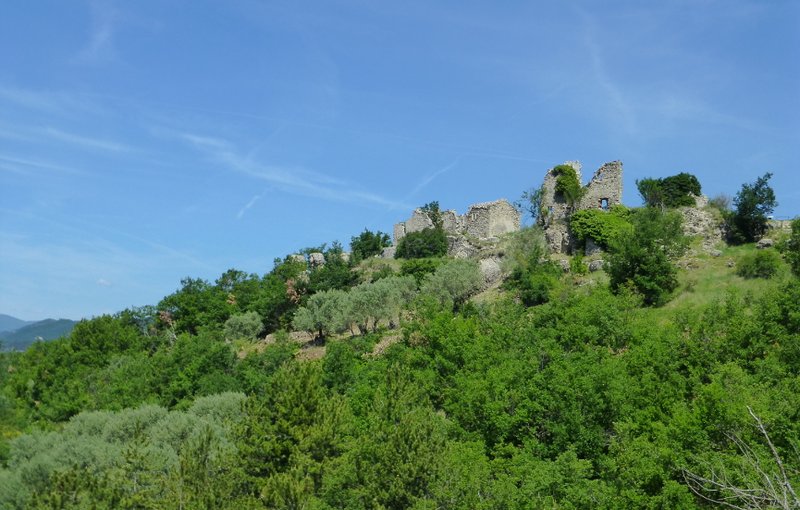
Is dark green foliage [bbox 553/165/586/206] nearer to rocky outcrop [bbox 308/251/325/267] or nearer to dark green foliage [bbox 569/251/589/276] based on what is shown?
dark green foliage [bbox 569/251/589/276]

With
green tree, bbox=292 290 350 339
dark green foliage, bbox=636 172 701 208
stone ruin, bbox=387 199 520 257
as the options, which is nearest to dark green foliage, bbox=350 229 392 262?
stone ruin, bbox=387 199 520 257

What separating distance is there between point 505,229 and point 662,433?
42.4 m

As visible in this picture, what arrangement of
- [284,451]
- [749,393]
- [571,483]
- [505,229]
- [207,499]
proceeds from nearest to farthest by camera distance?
[571,483], [749,393], [207,499], [284,451], [505,229]

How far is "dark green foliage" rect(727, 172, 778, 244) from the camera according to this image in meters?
42.8

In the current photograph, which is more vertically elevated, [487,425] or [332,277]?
[332,277]

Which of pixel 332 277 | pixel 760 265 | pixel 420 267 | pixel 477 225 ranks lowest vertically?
pixel 760 265

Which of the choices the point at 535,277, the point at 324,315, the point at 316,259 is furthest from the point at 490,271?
the point at 316,259

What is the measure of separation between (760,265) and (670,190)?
14.5 meters

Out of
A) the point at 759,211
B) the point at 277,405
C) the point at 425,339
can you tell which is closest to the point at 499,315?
the point at 425,339

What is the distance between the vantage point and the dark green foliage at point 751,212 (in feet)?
140

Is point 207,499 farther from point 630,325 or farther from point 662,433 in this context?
point 630,325

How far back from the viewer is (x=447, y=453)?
20703mm

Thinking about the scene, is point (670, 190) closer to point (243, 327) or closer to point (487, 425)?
point (487, 425)

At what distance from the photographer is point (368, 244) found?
67812 millimetres
